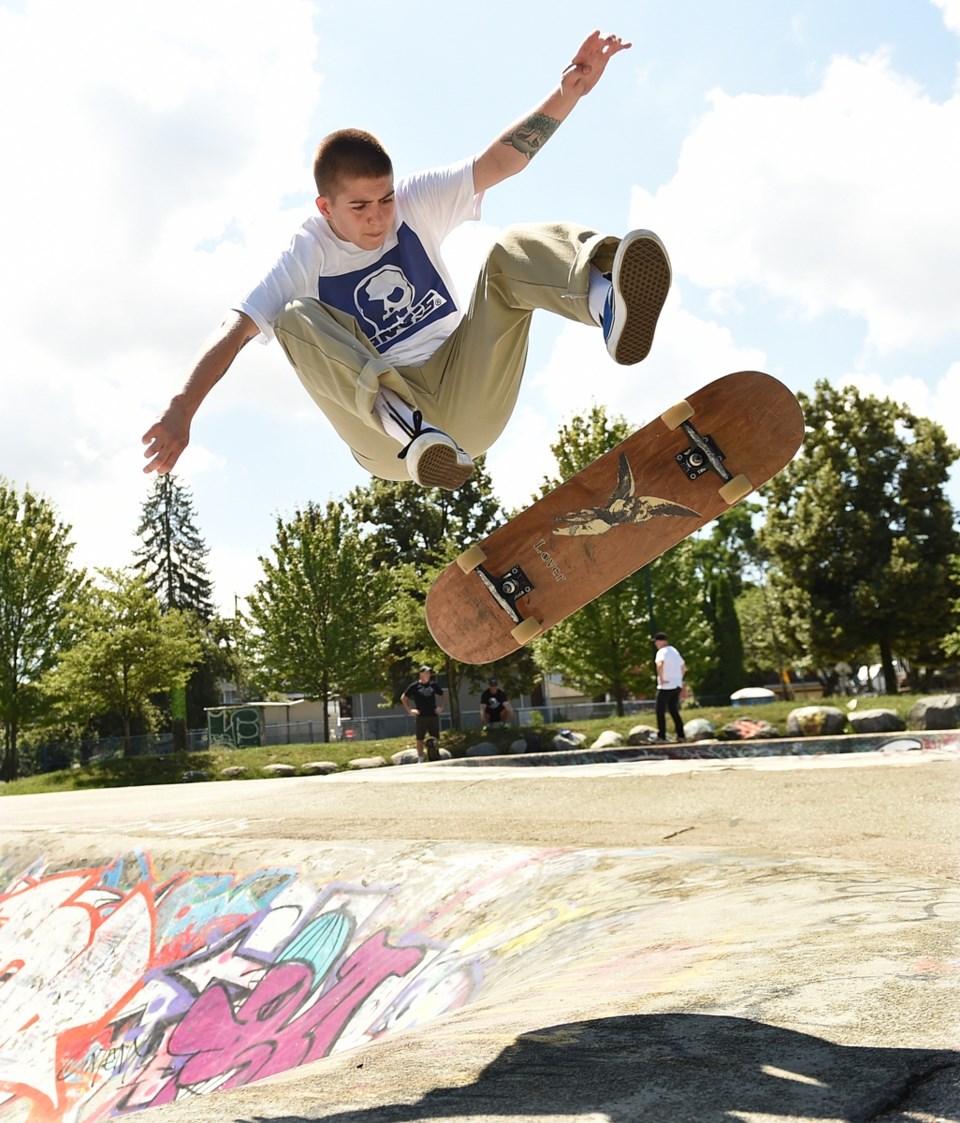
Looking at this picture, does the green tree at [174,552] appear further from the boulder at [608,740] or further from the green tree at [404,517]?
the boulder at [608,740]

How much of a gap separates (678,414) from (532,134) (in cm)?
140

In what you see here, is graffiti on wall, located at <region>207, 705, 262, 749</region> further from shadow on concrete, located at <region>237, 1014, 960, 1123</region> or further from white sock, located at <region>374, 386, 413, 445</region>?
shadow on concrete, located at <region>237, 1014, 960, 1123</region>

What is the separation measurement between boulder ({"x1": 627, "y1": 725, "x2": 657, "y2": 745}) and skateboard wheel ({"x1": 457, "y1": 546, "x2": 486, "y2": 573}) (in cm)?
1413

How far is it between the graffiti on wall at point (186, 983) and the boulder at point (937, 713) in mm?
12224

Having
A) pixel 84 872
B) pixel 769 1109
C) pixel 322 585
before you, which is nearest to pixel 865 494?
pixel 322 585

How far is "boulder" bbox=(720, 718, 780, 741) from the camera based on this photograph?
17.6 m

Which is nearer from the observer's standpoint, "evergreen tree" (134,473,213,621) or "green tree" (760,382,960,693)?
"green tree" (760,382,960,693)

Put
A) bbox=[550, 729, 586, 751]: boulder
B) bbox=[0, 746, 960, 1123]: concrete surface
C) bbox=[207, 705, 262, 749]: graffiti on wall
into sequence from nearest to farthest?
bbox=[0, 746, 960, 1123]: concrete surface, bbox=[550, 729, 586, 751]: boulder, bbox=[207, 705, 262, 749]: graffiti on wall

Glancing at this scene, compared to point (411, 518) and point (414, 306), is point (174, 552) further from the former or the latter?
point (414, 306)

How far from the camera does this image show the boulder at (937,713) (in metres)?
15.6

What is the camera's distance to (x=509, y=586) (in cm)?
485

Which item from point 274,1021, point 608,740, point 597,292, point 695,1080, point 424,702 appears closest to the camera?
point 695,1080

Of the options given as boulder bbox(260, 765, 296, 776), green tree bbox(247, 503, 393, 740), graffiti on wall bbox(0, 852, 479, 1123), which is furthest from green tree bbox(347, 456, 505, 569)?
graffiti on wall bbox(0, 852, 479, 1123)

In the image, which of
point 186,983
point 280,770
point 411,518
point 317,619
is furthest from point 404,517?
point 186,983
